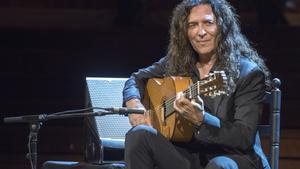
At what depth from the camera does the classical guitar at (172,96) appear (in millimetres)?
3047

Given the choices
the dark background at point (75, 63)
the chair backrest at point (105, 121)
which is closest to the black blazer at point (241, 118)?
the chair backrest at point (105, 121)

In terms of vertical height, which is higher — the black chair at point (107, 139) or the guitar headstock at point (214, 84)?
the guitar headstock at point (214, 84)

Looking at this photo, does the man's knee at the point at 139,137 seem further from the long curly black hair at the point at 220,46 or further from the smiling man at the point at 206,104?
the long curly black hair at the point at 220,46

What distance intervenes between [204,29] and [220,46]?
0.12m

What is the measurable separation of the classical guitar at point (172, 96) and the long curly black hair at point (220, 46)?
0.44ft

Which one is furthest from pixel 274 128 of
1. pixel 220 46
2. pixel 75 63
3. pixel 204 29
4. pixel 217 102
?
pixel 75 63

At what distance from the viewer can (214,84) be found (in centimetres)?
304

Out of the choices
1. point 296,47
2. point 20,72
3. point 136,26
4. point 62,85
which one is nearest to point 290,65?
point 296,47

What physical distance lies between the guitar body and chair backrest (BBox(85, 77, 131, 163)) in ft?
0.95

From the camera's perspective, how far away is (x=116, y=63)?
6543mm

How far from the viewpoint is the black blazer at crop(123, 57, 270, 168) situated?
326 centimetres

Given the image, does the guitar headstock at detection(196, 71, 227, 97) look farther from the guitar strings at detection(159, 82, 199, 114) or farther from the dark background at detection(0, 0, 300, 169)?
the dark background at detection(0, 0, 300, 169)

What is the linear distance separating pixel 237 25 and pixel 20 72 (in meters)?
3.28

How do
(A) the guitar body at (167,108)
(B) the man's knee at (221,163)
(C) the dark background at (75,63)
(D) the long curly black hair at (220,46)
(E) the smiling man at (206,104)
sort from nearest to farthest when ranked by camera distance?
(B) the man's knee at (221,163), (E) the smiling man at (206,104), (A) the guitar body at (167,108), (D) the long curly black hair at (220,46), (C) the dark background at (75,63)
